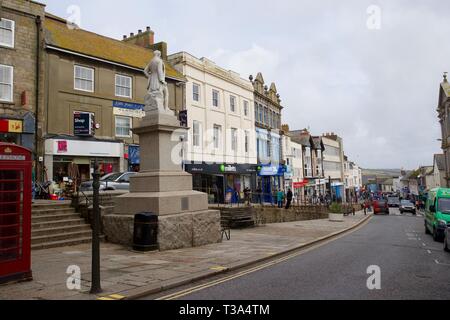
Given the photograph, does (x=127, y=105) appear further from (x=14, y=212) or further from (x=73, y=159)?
(x=14, y=212)

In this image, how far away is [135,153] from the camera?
25.0m

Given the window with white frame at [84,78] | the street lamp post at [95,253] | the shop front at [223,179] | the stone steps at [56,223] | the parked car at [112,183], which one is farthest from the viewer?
the shop front at [223,179]

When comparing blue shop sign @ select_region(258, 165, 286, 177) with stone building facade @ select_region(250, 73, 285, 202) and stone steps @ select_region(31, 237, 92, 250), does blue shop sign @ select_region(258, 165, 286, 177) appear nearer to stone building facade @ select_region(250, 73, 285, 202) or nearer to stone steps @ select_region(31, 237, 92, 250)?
stone building facade @ select_region(250, 73, 285, 202)

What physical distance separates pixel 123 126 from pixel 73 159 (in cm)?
439

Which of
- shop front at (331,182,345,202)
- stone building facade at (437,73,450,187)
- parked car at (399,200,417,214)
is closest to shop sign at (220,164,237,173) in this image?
parked car at (399,200,417,214)

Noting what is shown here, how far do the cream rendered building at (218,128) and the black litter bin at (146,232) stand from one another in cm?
1580

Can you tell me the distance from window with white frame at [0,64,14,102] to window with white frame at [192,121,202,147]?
13194 millimetres

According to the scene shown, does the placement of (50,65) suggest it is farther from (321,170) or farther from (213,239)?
(321,170)

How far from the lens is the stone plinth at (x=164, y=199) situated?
11156 mm

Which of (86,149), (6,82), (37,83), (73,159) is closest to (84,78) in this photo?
(37,83)

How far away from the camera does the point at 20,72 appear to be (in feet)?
66.4

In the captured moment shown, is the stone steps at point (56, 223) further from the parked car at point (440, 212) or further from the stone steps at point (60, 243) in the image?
the parked car at point (440, 212)

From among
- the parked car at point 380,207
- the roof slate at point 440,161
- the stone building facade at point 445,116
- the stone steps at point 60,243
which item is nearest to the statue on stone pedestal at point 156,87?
the stone steps at point 60,243
